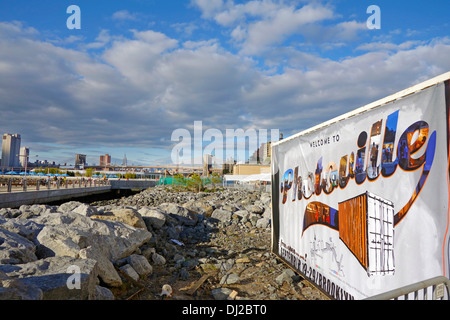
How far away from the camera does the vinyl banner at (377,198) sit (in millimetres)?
3020

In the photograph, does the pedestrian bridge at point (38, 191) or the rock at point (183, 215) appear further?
the pedestrian bridge at point (38, 191)

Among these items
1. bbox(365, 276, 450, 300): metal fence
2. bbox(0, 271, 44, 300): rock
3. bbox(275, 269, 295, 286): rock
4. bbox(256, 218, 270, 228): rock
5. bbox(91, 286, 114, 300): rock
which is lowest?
bbox(275, 269, 295, 286): rock

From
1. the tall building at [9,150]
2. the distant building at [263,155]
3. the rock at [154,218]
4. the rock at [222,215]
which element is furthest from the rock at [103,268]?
the tall building at [9,150]

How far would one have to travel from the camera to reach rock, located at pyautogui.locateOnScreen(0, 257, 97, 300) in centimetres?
349

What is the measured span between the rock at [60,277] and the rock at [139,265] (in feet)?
6.18

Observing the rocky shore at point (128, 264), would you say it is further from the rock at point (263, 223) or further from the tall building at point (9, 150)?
the tall building at point (9, 150)

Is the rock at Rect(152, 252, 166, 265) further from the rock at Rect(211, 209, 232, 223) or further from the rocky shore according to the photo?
the rock at Rect(211, 209, 232, 223)

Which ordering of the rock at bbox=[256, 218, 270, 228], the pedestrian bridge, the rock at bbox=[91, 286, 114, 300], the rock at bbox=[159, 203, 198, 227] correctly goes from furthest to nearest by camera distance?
the pedestrian bridge < the rock at bbox=[159, 203, 198, 227] < the rock at bbox=[256, 218, 270, 228] < the rock at bbox=[91, 286, 114, 300]

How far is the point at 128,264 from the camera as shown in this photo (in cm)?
599

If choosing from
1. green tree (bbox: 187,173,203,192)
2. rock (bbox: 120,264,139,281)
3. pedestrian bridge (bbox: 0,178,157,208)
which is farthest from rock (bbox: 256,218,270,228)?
green tree (bbox: 187,173,203,192)

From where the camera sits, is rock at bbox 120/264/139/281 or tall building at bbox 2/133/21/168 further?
tall building at bbox 2/133/21/168

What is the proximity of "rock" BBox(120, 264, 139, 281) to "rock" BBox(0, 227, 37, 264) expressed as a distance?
162 centimetres

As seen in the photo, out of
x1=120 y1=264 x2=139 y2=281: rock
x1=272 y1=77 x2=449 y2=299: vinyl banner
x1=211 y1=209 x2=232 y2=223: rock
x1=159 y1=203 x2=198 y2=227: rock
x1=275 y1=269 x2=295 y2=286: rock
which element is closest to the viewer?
x1=272 y1=77 x2=449 y2=299: vinyl banner

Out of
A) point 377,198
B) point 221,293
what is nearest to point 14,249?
point 221,293
